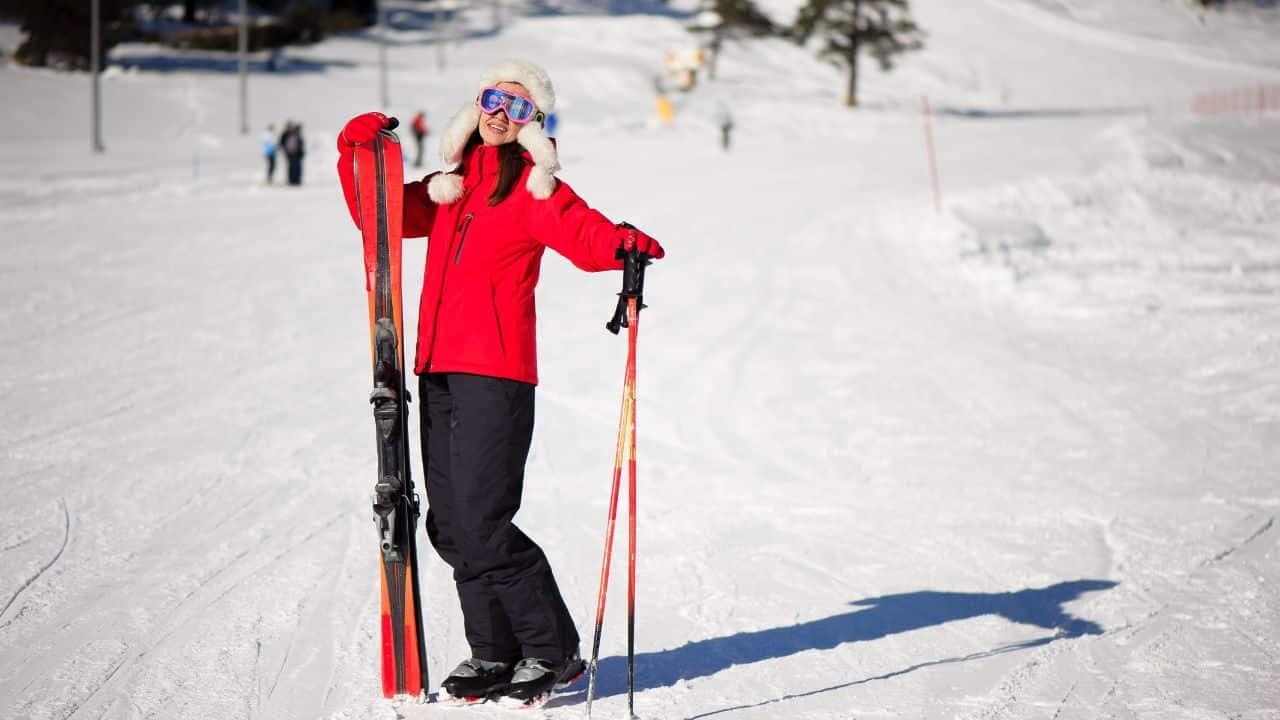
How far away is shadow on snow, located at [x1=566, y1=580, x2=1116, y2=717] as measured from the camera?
3.95 metres

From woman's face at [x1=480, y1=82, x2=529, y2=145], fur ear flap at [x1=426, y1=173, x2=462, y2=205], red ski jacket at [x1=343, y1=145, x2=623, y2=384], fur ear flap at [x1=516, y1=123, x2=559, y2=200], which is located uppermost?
woman's face at [x1=480, y1=82, x2=529, y2=145]

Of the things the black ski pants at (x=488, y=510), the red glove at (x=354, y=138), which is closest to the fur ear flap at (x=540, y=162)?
the red glove at (x=354, y=138)

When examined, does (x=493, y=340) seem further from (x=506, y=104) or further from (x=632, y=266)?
(x=506, y=104)

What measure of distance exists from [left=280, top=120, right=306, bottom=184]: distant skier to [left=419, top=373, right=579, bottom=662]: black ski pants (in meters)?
19.5

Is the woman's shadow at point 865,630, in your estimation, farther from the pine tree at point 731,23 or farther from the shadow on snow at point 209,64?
the pine tree at point 731,23

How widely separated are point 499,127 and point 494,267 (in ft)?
1.45

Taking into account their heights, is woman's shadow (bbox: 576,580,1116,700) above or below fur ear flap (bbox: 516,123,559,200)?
below

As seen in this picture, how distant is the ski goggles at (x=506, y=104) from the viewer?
3.50 m

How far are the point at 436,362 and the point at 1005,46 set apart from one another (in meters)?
68.0

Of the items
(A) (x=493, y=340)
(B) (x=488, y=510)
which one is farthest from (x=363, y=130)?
(B) (x=488, y=510)

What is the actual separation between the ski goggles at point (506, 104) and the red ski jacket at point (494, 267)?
0.15 meters

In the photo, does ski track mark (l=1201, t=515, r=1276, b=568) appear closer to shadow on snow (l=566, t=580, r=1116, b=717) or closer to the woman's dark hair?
shadow on snow (l=566, t=580, r=1116, b=717)

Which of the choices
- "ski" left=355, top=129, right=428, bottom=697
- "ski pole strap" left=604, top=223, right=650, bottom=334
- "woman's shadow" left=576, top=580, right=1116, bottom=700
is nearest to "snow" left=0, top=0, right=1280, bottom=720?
"woman's shadow" left=576, top=580, right=1116, bottom=700

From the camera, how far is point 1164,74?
59.1 m
